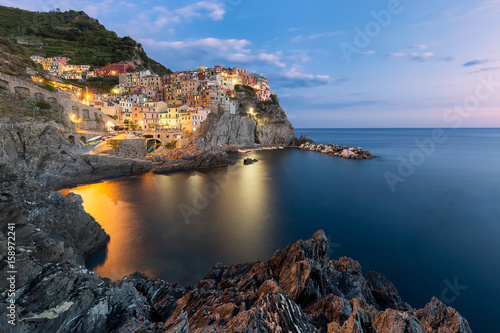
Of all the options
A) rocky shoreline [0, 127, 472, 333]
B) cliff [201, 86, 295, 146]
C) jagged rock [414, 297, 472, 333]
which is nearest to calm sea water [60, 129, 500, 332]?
rocky shoreline [0, 127, 472, 333]

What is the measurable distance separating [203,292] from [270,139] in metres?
70.4

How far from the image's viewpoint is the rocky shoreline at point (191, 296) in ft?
18.2

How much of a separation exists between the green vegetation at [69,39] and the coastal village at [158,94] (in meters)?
11.1

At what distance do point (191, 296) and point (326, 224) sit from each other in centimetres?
1485

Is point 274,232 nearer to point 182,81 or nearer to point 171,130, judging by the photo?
point 171,130

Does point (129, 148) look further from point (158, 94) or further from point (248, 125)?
point (248, 125)

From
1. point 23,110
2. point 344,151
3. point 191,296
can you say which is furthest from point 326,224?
point 23,110

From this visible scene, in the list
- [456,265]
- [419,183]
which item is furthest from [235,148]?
[456,265]

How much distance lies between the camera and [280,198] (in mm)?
27453

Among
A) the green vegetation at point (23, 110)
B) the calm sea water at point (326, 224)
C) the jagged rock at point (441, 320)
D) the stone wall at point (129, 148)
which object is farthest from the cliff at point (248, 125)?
the jagged rock at point (441, 320)

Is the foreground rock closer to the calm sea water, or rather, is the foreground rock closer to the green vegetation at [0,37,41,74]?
the calm sea water

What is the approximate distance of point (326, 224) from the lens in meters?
19.7

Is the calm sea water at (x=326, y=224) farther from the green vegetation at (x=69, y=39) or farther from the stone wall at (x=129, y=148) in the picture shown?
the green vegetation at (x=69, y=39)

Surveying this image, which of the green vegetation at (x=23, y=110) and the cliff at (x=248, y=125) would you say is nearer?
the green vegetation at (x=23, y=110)
